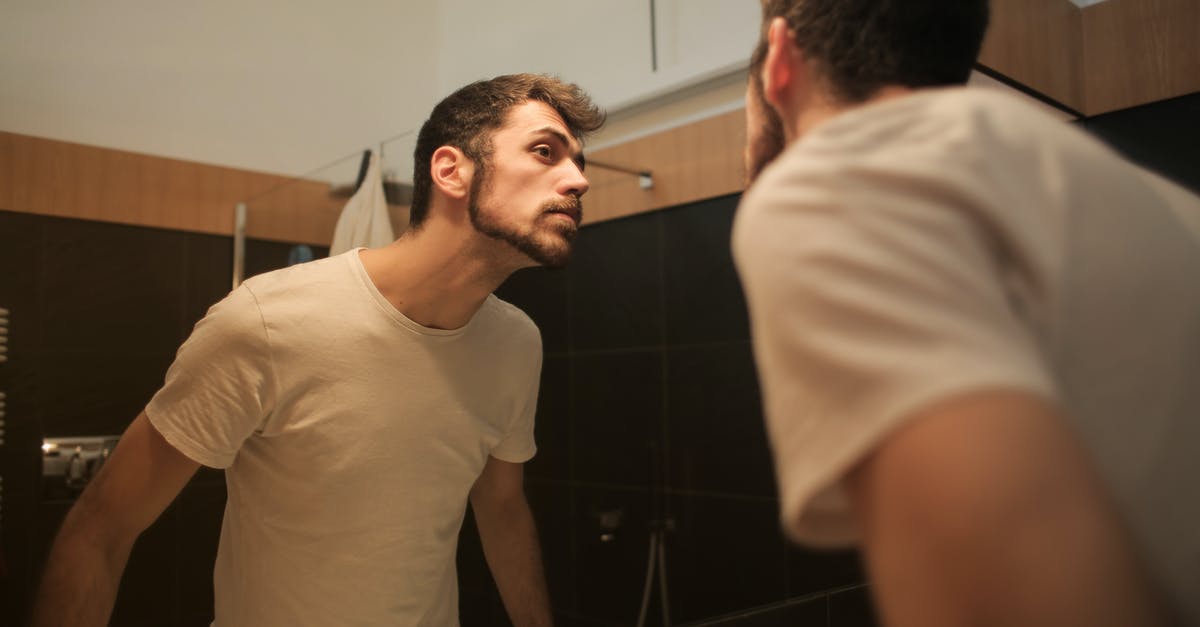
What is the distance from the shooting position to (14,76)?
1.09 m

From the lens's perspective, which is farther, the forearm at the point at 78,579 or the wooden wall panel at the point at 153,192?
the wooden wall panel at the point at 153,192

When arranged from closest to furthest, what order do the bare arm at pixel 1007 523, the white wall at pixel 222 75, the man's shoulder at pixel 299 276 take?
the bare arm at pixel 1007 523 < the man's shoulder at pixel 299 276 < the white wall at pixel 222 75

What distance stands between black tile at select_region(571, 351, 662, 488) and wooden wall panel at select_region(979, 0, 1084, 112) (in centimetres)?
91

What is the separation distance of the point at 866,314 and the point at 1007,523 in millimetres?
95

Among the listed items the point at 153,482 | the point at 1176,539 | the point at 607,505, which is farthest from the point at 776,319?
the point at 607,505

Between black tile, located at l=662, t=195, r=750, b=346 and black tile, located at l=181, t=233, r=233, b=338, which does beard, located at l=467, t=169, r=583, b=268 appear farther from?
black tile, located at l=662, t=195, r=750, b=346

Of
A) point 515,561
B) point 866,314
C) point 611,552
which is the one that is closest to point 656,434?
point 611,552

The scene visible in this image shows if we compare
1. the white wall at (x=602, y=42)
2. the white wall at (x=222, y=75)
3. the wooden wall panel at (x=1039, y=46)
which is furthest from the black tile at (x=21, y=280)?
the wooden wall panel at (x=1039, y=46)

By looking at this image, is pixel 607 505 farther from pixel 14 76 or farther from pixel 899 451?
pixel 899 451

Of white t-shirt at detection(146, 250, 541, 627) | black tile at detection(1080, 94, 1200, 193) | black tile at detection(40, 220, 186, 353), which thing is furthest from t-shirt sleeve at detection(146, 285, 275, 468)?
black tile at detection(1080, 94, 1200, 193)

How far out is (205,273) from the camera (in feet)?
3.77

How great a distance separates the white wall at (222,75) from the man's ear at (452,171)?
0.09m

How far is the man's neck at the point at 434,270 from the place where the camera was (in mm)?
1081

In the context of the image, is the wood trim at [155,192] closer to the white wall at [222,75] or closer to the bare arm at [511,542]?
the white wall at [222,75]
